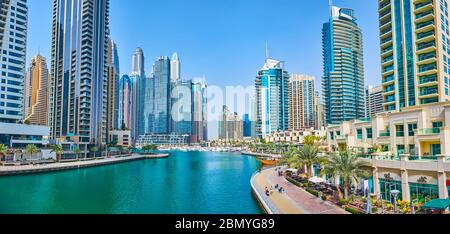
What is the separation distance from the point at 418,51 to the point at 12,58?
47.4 meters

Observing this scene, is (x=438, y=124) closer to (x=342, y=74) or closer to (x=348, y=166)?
(x=348, y=166)

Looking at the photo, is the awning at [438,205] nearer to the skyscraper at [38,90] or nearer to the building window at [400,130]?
the building window at [400,130]

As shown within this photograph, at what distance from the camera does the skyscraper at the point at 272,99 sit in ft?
264

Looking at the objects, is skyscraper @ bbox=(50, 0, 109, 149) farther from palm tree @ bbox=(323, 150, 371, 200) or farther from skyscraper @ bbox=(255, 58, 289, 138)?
palm tree @ bbox=(323, 150, 371, 200)

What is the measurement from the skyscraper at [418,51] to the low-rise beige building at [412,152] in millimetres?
11012

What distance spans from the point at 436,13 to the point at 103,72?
5398 centimetres

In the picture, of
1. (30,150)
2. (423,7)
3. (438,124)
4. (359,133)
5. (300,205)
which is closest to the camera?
(438,124)

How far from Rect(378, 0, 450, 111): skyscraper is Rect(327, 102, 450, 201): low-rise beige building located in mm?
11012

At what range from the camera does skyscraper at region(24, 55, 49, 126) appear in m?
65.9

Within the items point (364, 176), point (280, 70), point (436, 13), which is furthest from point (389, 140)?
point (280, 70)

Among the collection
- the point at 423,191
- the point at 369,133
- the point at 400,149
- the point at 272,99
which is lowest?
the point at 423,191

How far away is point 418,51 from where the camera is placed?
22969 millimetres

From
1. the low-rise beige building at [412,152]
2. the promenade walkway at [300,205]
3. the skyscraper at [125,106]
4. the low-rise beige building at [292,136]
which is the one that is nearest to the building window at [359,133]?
the low-rise beige building at [412,152]

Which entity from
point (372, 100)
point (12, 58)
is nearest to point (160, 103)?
point (12, 58)
